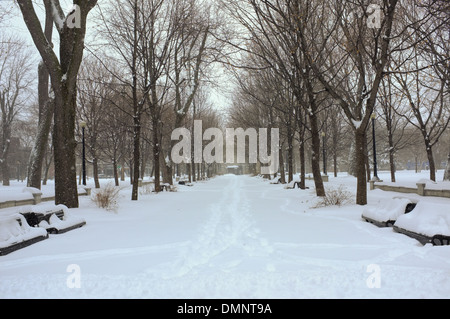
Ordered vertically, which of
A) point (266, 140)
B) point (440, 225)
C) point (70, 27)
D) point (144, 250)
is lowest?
point (144, 250)

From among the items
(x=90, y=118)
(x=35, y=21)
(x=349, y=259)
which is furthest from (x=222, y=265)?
(x=90, y=118)

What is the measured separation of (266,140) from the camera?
33.2m

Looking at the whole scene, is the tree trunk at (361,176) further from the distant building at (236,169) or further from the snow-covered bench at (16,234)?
the distant building at (236,169)

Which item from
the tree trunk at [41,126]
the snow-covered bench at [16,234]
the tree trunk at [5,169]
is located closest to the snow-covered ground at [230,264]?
the snow-covered bench at [16,234]

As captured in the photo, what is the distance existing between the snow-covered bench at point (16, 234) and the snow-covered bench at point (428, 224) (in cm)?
723

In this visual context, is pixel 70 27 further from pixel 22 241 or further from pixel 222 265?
pixel 222 265

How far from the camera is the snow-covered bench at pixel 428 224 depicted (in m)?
5.04

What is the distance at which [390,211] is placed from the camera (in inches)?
273

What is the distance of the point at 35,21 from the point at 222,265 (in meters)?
10.5

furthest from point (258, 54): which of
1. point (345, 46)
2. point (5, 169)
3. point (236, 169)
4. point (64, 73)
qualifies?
point (236, 169)

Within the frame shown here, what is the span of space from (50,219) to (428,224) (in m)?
8.04

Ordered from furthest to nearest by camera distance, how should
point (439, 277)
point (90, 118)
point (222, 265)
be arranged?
point (90, 118) < point (222, 265) < point (439, 277)

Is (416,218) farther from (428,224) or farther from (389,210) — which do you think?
(389,210)
